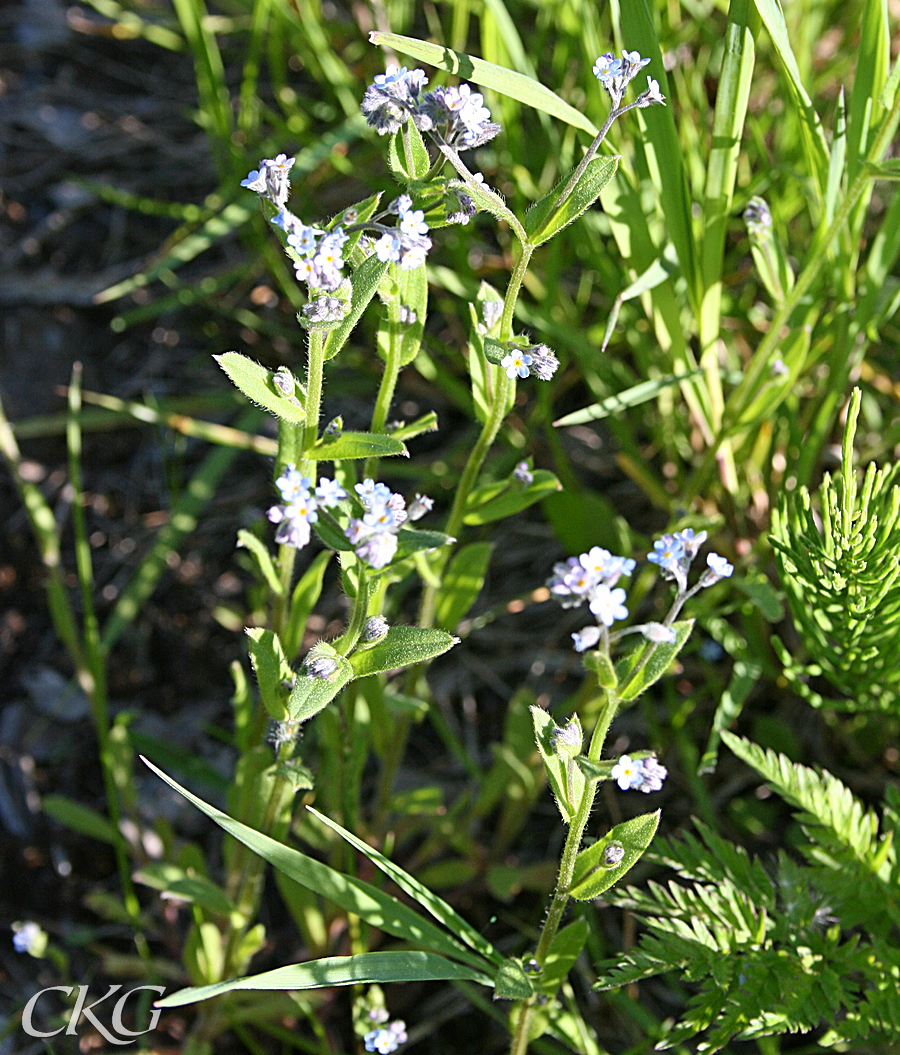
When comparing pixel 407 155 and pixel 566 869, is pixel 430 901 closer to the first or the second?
pixel 566 869

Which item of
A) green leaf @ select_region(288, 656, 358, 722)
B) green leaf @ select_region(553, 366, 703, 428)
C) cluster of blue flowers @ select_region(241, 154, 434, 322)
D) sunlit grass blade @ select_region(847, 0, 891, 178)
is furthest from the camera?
green leaf @ select_region(553, 366, 703, 428)

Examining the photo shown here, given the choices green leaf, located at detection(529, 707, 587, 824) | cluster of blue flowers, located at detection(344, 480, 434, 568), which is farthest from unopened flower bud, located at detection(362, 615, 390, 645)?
green leaf, located at detection(529, 707, 587, 824)

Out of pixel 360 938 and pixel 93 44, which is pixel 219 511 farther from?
pixel 93 44

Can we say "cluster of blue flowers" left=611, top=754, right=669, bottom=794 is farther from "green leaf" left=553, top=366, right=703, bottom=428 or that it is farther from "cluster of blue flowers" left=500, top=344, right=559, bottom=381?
"green leaf" left=553, top=366, right=703, bottom=428

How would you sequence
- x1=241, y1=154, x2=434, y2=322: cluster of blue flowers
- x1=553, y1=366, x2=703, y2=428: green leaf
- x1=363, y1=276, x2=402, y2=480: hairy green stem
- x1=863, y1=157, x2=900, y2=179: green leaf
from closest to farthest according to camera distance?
x1=241, y1=154, x2=434, y2=322: cluster of blue flowers < x1=363, y1=276, x2=402, y2=480: hairy green stem < x1=863, y1=157, x2=900, y2=179: green leaf < x1=553, y1=366, x2=703, y2=428: green leaf

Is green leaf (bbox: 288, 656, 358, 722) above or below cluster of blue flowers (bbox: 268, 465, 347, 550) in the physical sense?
below

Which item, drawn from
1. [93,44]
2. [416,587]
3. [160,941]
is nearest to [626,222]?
[416,587]
